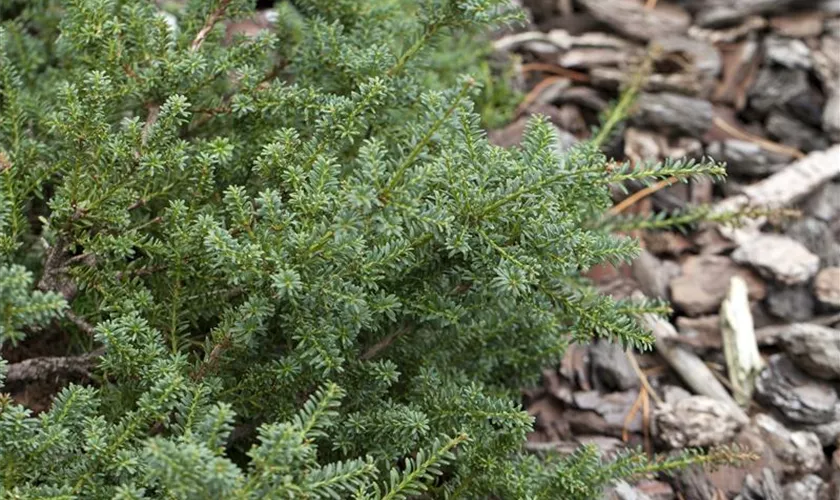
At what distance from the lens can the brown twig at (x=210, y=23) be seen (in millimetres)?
1931

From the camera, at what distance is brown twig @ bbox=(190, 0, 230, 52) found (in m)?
1.93

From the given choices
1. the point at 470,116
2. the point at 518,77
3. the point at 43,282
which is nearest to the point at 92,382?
the point at 43,282

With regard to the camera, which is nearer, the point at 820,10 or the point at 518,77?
the point at 518,77

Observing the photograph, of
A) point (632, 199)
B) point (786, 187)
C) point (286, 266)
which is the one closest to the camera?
point (286, 266)

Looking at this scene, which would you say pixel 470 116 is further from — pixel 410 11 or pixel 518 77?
pixel 518 77

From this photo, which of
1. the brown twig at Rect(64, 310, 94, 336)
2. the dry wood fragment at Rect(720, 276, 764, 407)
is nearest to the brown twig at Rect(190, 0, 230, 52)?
the brown twig at Rect(64, 310, 94, 336)

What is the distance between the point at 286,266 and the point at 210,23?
771mm

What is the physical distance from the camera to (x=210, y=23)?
1.96 m

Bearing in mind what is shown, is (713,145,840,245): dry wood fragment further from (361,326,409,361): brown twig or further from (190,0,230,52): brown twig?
(190,0,230,52): brown twig

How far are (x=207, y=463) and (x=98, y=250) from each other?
1.93 ft

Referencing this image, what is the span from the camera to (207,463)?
1274 millimetres

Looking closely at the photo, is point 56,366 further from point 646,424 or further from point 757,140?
point 757,140

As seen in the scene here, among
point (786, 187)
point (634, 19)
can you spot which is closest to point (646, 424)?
point (786, 187)

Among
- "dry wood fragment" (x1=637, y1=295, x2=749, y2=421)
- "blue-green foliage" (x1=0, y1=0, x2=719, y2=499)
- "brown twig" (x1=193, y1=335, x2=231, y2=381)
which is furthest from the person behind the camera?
"dry wood fragment" (x1=637, y1=295, x2=749, y2=421)
